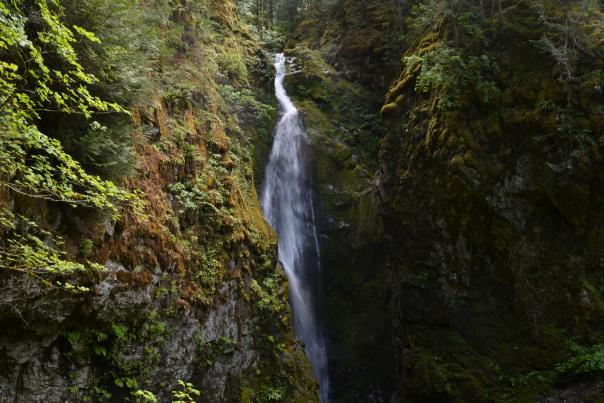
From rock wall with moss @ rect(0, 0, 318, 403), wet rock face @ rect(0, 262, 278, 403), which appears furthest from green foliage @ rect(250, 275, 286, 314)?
wet rock face @ rect(0, 262, 278, 403)

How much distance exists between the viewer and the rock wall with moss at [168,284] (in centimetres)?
422

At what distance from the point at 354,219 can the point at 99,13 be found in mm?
10428

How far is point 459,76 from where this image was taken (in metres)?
10.4

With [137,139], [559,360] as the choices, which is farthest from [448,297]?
[137,139]

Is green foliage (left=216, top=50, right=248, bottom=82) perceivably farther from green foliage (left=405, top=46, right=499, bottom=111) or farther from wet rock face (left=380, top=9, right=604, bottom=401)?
green foliage (left=405, top=46, right=499, bottom=111)

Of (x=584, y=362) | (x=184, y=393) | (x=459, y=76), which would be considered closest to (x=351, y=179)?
(x=459, y=76)

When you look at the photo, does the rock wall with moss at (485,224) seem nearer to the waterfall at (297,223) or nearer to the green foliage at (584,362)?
the green foliage at (584,362)

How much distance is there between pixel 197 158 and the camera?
26.4 feet

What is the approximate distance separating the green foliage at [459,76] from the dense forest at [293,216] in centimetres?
7

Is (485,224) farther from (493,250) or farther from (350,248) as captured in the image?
(350,248)

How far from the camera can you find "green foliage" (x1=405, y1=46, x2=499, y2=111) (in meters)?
10.3

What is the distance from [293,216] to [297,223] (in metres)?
0.26

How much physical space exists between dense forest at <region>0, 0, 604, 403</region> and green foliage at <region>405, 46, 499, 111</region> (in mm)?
66

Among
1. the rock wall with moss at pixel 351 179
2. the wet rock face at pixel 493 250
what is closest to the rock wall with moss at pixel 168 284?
the wet rock face at pixel 493 250
